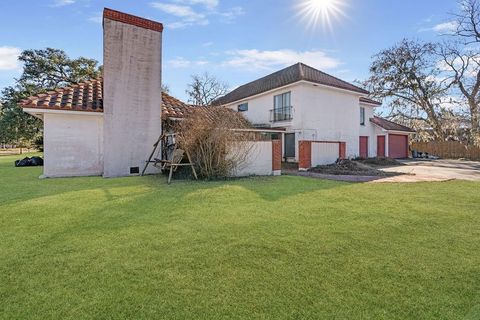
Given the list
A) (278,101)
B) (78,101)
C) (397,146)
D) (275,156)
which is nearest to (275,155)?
(275,156)

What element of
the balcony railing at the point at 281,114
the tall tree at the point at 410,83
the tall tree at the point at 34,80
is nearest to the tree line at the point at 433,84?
the tall tree at the point at 410,83

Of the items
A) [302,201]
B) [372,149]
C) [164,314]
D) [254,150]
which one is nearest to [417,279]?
[164,314]

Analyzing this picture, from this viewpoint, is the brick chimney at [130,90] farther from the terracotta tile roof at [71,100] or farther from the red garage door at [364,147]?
the red garage door at [364,147]

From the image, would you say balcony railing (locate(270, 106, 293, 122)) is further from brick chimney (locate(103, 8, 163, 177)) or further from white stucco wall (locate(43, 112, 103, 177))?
white stucco wall (locate(43, 112, 103, 177))

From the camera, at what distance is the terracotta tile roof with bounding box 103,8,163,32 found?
39.7ft

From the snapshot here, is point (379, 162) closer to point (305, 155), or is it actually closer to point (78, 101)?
point (305, 155)

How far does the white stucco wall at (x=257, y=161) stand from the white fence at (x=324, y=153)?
4.89 meters

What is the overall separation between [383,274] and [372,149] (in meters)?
25.9

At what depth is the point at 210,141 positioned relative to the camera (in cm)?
1067

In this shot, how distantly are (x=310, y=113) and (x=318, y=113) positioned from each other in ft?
3.02

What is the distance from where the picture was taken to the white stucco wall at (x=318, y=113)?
785 inches

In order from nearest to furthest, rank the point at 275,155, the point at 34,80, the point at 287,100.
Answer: the point at 275,155 → the point at 287,100 → the point at 34,80

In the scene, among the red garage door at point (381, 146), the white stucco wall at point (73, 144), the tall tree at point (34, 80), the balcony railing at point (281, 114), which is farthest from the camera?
the tall tree at point (34, 80)

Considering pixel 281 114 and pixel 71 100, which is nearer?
pixel 71 100
